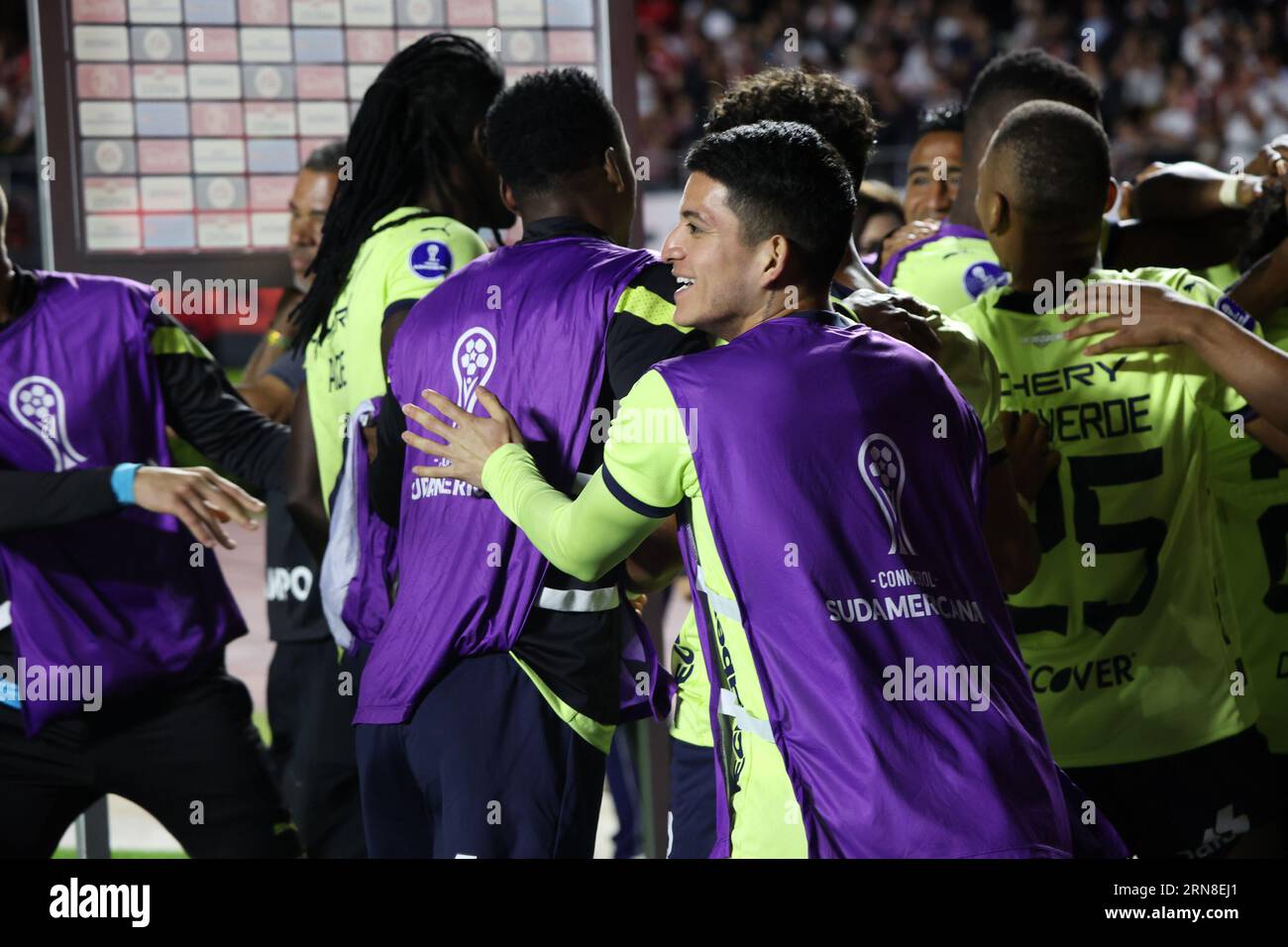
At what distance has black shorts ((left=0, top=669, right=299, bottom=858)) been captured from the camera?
129 inches

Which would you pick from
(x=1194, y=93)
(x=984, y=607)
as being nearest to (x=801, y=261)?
(x=984, y=607)

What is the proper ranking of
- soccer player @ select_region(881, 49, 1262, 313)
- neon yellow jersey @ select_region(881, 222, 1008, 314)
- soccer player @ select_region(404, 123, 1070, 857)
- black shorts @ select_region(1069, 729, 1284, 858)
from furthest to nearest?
soccer player @ select_region(881, 49, 1262, 313)
neon yellow jersey @ select_region(881, 222, 1008, 314)
black shorts @ select_region(1069, 729, 1284, 858)
soccer player @ select_region(404, 123, 1070, 857)

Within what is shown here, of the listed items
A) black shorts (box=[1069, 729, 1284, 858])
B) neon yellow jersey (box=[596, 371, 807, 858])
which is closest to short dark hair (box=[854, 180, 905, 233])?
black shorts (box=[1069, 729, 1284, 858])

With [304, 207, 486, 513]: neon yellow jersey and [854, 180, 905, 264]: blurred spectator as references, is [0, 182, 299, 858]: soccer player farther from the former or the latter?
[854, 180, 905, 264]: blurred spectator

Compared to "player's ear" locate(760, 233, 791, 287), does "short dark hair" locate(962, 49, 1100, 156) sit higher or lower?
higher

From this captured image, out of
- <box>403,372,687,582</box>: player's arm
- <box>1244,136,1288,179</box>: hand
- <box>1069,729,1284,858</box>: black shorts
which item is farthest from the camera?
<box>1244,136,1288,179</box>: hand

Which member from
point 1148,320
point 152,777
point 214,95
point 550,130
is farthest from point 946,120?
point 152,777

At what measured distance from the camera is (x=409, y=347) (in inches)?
114

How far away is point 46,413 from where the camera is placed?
341cm

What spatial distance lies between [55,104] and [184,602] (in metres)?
1.69

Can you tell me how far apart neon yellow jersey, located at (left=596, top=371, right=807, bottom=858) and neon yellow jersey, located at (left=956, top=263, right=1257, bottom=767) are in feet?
3.28
